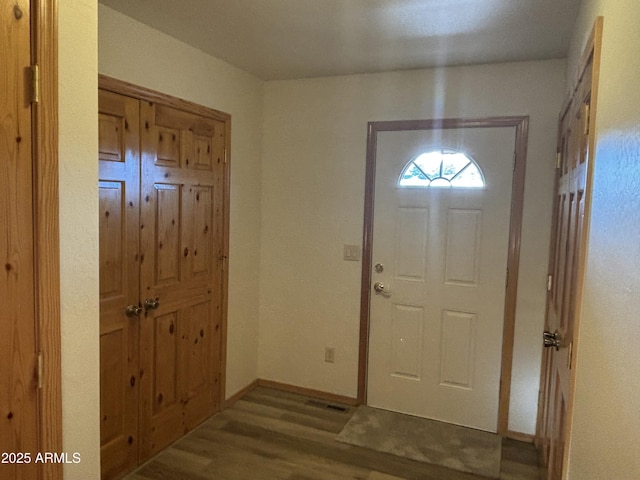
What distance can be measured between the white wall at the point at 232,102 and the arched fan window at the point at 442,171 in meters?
1.14

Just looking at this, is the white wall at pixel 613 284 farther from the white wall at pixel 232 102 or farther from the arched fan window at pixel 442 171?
the white wall at pixel 232 102

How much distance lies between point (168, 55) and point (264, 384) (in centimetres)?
251

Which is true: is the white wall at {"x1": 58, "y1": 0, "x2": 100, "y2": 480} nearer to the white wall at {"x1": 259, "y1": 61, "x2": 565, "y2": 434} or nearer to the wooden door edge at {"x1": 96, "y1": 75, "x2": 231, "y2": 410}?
the wooden door edge at {"x1": 96, "y1": 75, "x2": 231, "y2": 410}

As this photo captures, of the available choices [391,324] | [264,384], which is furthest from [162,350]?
[391,324]

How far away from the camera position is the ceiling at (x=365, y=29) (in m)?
2.17

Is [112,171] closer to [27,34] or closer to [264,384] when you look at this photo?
[27,34]

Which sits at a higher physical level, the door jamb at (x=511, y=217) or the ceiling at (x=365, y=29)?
the ceiling at (x=365, y=29)

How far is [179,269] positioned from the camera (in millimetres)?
2842

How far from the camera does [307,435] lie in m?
3.02

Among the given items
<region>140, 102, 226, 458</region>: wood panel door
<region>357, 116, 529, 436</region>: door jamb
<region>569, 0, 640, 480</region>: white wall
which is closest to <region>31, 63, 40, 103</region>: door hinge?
<region>569, 0, 640, 480</region>: white wall

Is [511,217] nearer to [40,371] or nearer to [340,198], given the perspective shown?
[340,198]

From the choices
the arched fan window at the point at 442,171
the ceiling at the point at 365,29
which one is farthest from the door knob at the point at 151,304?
the arched fan window at the point at 442,171

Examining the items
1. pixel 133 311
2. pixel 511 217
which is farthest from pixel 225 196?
pixel 511 217

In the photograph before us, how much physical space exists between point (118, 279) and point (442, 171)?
210 centimetres
